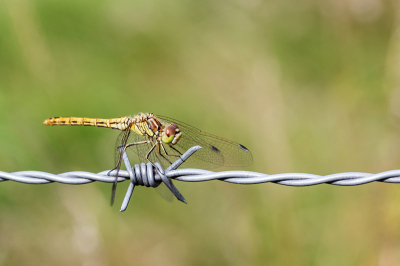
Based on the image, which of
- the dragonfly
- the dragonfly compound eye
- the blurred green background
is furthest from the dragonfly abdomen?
the blurred green background

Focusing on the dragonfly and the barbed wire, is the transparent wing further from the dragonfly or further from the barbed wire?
the barbed wire

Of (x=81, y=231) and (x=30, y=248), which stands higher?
(x=81, y=231)

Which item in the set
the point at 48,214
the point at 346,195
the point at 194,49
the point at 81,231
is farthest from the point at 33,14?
the point at 346,195

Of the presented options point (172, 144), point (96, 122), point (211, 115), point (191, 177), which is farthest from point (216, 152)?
point (211, 115)

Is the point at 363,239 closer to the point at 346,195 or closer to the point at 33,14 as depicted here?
the point at 346,195

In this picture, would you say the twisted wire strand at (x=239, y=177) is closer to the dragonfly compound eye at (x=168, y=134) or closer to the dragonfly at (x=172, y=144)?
the dragonfly at (x=172, y=144)

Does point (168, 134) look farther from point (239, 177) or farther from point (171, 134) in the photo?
point (239, 177)
